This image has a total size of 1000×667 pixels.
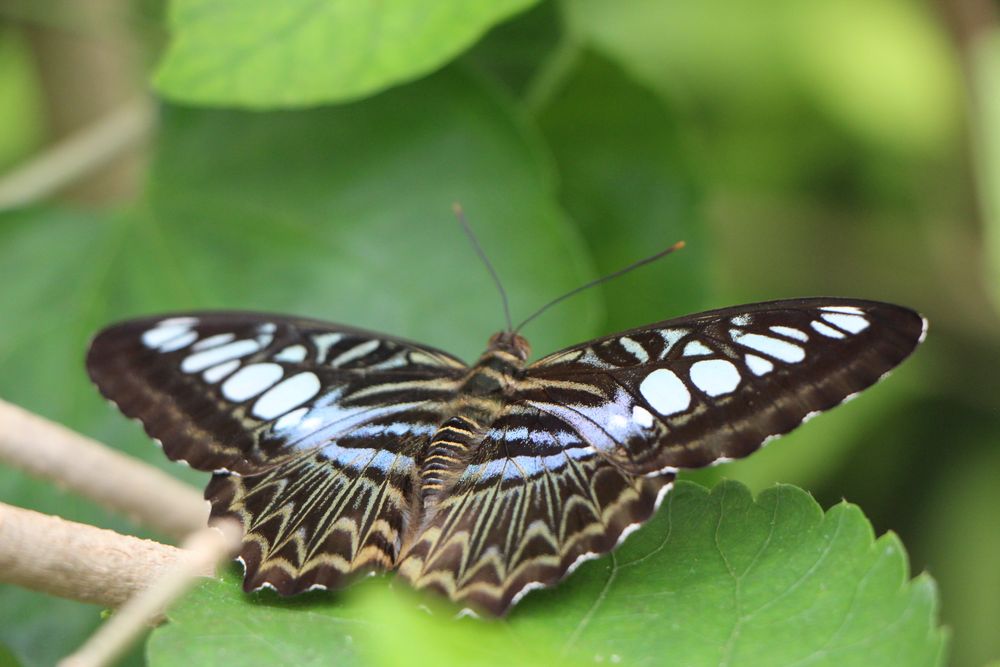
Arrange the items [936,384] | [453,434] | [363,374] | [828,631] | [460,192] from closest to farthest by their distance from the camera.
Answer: [828,631]
[453,434]
[363,374]
[460,192]
[936,384]

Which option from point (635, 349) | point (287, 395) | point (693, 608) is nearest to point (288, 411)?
point (287, 395)

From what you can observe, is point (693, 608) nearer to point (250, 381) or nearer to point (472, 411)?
point (472, 411)

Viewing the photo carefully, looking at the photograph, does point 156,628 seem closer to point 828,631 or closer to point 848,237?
point 828,631

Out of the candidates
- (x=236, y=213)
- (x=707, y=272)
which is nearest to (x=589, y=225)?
(x=707, y=272)

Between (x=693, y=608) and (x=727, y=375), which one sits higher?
(x=727, y=375)

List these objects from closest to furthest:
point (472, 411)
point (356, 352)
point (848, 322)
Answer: point (848, 322) < point (472, 411) < point (356, 352)
